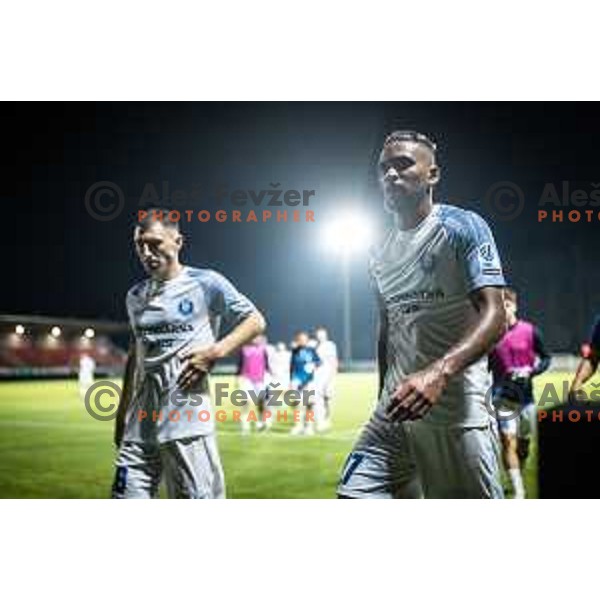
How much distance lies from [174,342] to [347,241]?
3.47ft

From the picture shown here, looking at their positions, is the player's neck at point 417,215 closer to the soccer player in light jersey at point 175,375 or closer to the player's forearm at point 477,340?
the player's forearm at point 477,340

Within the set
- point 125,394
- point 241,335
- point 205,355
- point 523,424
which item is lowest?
point 523,424

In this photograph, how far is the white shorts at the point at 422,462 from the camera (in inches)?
138

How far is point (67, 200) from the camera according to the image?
4.41m

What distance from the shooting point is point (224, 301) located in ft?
13.6

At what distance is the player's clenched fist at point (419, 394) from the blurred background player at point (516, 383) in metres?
0.40

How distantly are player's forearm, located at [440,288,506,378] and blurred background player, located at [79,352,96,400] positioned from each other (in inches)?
79.3

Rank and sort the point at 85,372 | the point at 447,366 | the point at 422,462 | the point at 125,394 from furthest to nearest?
1. the point at 85,372
2. the point at 125,394
3. the point at 447,366
4. the point at 422,462

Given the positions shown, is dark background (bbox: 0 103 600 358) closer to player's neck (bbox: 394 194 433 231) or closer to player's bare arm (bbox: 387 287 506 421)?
player's neck (bbox: 394 194 433 231)

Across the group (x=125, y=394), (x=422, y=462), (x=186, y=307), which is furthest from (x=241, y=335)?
(x=422, y=462)

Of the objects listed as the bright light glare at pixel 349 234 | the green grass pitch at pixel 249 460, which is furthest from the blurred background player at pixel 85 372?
the bright light glare at pixel 349 234

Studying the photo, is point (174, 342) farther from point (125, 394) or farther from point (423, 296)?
point (423, 296)
